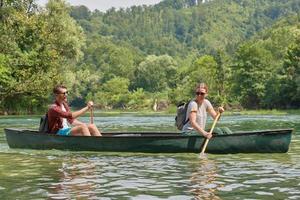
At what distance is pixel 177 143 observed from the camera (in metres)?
A: 15.9

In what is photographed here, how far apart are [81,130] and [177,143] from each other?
300 cm

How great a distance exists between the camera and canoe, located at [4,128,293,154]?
51.2 ft

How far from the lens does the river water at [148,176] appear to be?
31.5 feet

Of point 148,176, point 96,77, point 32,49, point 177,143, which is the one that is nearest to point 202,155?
point 177,143

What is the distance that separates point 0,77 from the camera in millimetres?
48250

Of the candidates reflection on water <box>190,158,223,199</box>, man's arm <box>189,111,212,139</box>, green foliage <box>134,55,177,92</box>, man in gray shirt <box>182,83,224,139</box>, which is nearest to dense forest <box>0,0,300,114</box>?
green foliage <box>134,55,177,92</box>

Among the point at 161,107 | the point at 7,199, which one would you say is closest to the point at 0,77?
the point at 7,199

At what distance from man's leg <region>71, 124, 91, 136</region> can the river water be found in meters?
0.81

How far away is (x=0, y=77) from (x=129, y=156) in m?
34.5

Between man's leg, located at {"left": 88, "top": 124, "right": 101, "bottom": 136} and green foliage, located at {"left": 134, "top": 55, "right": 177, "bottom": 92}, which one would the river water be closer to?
man's leg, located at {"left": 88, "top": 124, "right": 101, "bottom": 136}

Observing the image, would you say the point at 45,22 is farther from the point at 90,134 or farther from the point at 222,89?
the point at 222,89

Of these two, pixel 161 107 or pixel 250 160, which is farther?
pixel 161 107

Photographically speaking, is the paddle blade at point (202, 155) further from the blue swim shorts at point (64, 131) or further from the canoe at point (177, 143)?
the blue swim shorts at point (64, 131)

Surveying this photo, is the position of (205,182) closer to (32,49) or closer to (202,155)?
(202,155)
